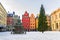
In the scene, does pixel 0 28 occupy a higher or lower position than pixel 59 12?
lower

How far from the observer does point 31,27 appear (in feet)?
347

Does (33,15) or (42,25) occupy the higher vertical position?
(33,15)

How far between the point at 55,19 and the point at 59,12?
6.35 meters

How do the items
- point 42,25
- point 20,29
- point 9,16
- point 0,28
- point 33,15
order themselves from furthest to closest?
1. point 9,16
2. point 33,15
3. point 0,28
4. point 42,25
5. point 20,29

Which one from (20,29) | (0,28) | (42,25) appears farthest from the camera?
(0,28)

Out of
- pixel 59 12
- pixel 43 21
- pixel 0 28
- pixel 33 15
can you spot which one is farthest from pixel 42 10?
pixel 33 15

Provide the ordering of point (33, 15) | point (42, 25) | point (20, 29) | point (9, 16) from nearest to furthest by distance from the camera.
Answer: point (20, 29), point (42, 25), point (33, 15), point (9, 16)

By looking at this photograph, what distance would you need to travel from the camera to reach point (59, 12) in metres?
76.5

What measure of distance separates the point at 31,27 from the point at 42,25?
47.6 m

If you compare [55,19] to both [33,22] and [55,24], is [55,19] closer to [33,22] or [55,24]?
[55,24]

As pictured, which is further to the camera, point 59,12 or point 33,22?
point 33,22

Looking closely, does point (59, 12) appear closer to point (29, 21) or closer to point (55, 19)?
point (55, 19)

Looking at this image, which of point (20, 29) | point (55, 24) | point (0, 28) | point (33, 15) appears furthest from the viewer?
point (33, 15)

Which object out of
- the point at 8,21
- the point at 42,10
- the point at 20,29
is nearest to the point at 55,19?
the point at 42,10
